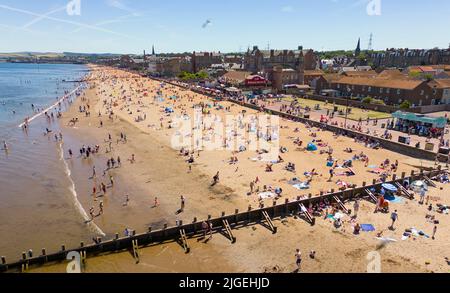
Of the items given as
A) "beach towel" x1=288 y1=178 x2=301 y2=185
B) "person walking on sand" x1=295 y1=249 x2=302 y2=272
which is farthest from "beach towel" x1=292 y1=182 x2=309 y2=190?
"person walking on sand" x1=295 y1=249 x2=302 y2=272

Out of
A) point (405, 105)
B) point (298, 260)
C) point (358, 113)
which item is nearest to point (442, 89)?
point (405, 105)

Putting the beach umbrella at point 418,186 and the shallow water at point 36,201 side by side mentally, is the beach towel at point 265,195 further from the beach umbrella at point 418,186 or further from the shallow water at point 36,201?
the shallow water at point 36,201

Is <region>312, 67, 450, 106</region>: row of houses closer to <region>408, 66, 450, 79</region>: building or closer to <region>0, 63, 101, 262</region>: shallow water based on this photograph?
<region>408, 66, 450, 79</region>: building

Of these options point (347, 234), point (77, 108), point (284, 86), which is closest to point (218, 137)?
point (347, 234)

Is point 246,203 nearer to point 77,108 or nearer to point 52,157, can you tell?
point 52,157

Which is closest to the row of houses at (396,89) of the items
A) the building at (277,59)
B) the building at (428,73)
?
the building at (428,73)
